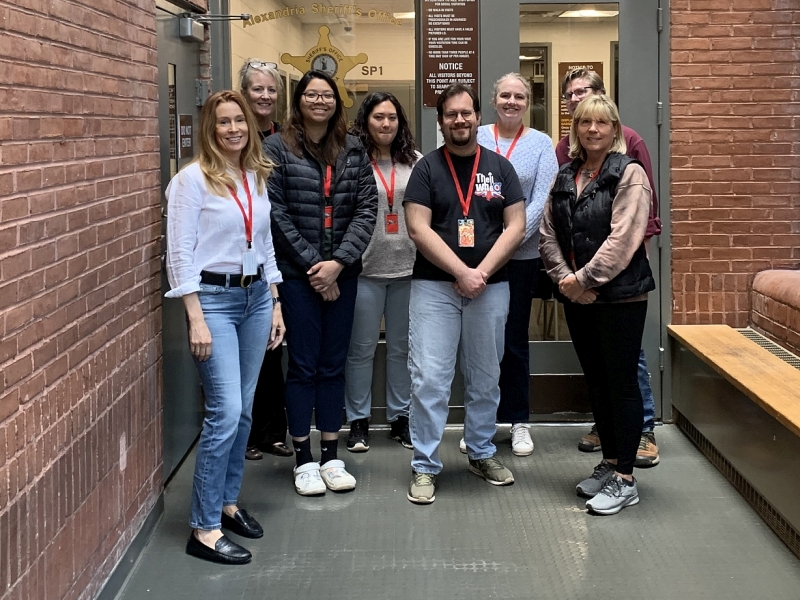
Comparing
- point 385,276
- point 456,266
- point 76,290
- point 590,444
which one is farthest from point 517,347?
point 76,290

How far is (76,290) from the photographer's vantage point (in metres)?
3.24

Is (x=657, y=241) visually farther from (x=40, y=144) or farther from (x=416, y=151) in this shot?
(x=40, y=144)

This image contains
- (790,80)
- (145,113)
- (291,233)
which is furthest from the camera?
(790,80)

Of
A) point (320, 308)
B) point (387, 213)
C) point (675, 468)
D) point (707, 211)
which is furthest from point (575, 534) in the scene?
point (707, 211)

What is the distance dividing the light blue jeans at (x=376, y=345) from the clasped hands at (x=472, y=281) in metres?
0.79

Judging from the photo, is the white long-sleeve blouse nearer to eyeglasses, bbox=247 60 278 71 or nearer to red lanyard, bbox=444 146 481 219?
red lanyard, bbox=444 146 481 219

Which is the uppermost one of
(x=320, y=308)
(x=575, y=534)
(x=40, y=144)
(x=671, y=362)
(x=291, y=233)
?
(x=40, y=144)

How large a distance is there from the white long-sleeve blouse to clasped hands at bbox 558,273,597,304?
1.42 m

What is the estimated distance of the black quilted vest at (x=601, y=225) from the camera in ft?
14.7

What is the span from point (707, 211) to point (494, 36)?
1577 mm

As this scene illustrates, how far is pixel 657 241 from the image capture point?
5.77m

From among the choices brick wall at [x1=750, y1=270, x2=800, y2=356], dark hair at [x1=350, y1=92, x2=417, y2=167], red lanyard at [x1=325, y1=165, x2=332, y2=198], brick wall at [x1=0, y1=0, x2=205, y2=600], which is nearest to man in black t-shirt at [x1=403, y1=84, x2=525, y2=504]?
red lanyard at [x1=325, y1=165, x2=332, y2=198]

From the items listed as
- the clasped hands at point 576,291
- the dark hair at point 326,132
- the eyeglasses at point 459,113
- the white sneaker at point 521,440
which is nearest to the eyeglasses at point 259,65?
the dark hair at point 326,132

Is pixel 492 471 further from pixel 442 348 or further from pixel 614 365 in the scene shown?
pixel 614 365
